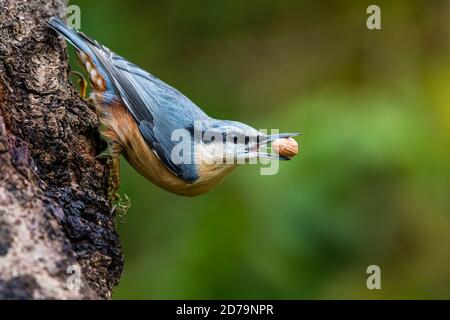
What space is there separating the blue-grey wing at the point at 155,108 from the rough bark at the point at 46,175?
43 centimetres

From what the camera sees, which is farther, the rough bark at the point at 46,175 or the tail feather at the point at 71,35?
the tail feather at the point at 71,35

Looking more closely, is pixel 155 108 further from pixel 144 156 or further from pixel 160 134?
pixel 144 156

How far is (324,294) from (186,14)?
2.75 meters

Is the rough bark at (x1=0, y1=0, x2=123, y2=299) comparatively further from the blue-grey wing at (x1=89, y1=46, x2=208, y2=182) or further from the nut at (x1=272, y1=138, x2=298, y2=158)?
the nut at (x1=272, y1=138, x2=298, y2=158)

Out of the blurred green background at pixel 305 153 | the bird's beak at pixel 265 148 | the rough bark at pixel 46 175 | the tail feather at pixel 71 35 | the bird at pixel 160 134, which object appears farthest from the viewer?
the blurred green background at pixel 305 153

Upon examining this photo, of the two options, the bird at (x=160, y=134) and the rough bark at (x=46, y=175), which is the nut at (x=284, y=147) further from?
the rough bark at (x=46, y=175)

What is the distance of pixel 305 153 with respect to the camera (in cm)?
473

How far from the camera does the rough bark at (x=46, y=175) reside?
2.54 metres

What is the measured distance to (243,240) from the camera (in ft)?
15.3

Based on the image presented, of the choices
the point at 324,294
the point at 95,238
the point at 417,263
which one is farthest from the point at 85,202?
the point at 417,263

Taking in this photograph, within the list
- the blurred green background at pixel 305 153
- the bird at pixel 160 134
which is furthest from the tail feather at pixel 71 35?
the blurred green background at pixel 305 153

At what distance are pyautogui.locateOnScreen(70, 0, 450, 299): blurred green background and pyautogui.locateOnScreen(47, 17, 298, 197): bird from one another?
2.30 feet

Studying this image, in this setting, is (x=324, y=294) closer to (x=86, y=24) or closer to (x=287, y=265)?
(x=287, y=265)

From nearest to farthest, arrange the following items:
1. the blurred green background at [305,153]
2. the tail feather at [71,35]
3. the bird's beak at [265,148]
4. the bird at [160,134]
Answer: the tail feather at [71,35] < the bird's beak at [265,148] < the bird at [160,134] < the blurred green background at [305,153]
